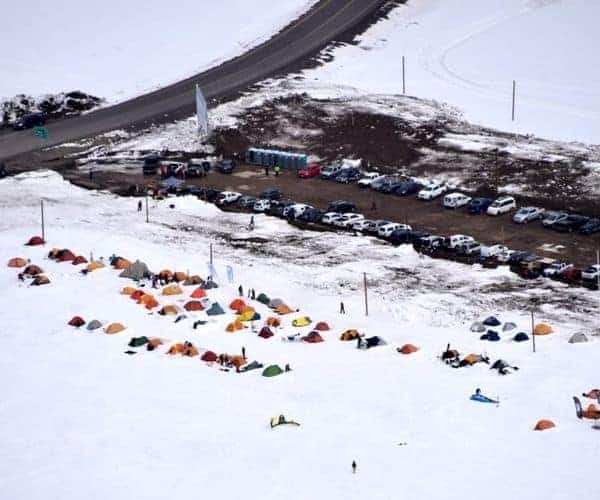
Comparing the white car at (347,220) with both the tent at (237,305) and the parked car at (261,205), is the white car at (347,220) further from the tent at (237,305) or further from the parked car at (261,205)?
the tent at (237,305)

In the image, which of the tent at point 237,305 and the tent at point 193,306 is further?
the tent at point 193,306

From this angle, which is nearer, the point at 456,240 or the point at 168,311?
the point at 168,311

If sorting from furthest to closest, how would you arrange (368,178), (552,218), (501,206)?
(368,178)
(501,206)
(552,218)

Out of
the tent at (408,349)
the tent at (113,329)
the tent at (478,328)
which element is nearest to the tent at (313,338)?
the tent at (408,349)

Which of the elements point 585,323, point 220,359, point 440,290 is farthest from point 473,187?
point 220,359

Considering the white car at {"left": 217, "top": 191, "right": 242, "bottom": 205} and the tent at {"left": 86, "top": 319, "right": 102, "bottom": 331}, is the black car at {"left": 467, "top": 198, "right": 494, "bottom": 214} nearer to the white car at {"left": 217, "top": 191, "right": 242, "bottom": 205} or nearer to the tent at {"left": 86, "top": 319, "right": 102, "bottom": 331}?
the white car at {"left": 217, "top": 191, "right": 242, "bottom": 205}

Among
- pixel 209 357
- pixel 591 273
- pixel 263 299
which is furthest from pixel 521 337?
pixel 209 357

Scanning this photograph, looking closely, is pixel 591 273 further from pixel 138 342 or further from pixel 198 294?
pixel 138 342

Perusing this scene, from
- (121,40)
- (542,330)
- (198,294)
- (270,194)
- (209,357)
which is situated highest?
(121,40)
